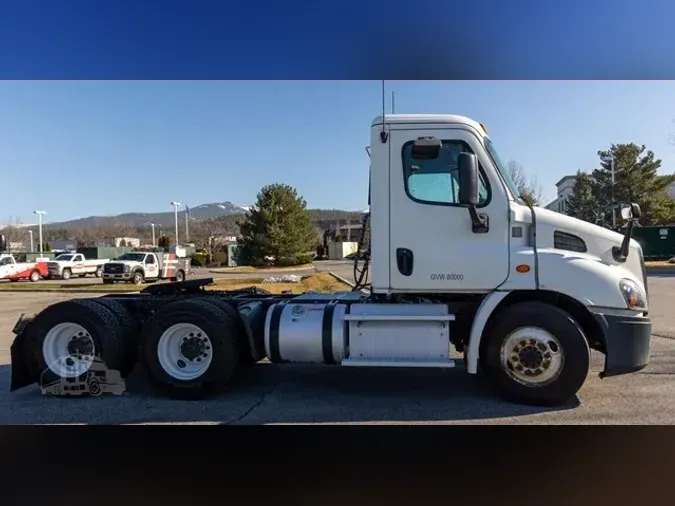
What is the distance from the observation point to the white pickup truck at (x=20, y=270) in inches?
1277

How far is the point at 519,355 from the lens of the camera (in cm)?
571

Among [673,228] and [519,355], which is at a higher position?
[673,228]

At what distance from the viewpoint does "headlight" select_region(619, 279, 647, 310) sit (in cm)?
571

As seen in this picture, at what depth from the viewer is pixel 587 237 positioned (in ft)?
19.3

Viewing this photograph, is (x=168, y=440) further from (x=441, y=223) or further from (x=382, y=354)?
(x=441, y=223)

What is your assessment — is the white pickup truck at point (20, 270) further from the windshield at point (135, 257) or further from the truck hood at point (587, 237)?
the truck hood at point (587, 237)

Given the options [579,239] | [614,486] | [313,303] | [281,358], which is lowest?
[614,486]

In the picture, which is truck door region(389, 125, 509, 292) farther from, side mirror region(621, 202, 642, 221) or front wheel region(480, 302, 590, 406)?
side mirror region(621, 202, 642, 221)

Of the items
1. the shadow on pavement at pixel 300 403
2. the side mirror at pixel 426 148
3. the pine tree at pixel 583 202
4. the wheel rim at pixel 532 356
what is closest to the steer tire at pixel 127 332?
the shadow on pavement at pixel 300 403

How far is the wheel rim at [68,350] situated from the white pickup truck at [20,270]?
30.3 m

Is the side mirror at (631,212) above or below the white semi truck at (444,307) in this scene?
above

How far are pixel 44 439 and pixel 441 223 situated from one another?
4489 mm

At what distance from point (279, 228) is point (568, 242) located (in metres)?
19.5

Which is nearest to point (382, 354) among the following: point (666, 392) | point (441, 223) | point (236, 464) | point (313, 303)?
point (313, 303)
